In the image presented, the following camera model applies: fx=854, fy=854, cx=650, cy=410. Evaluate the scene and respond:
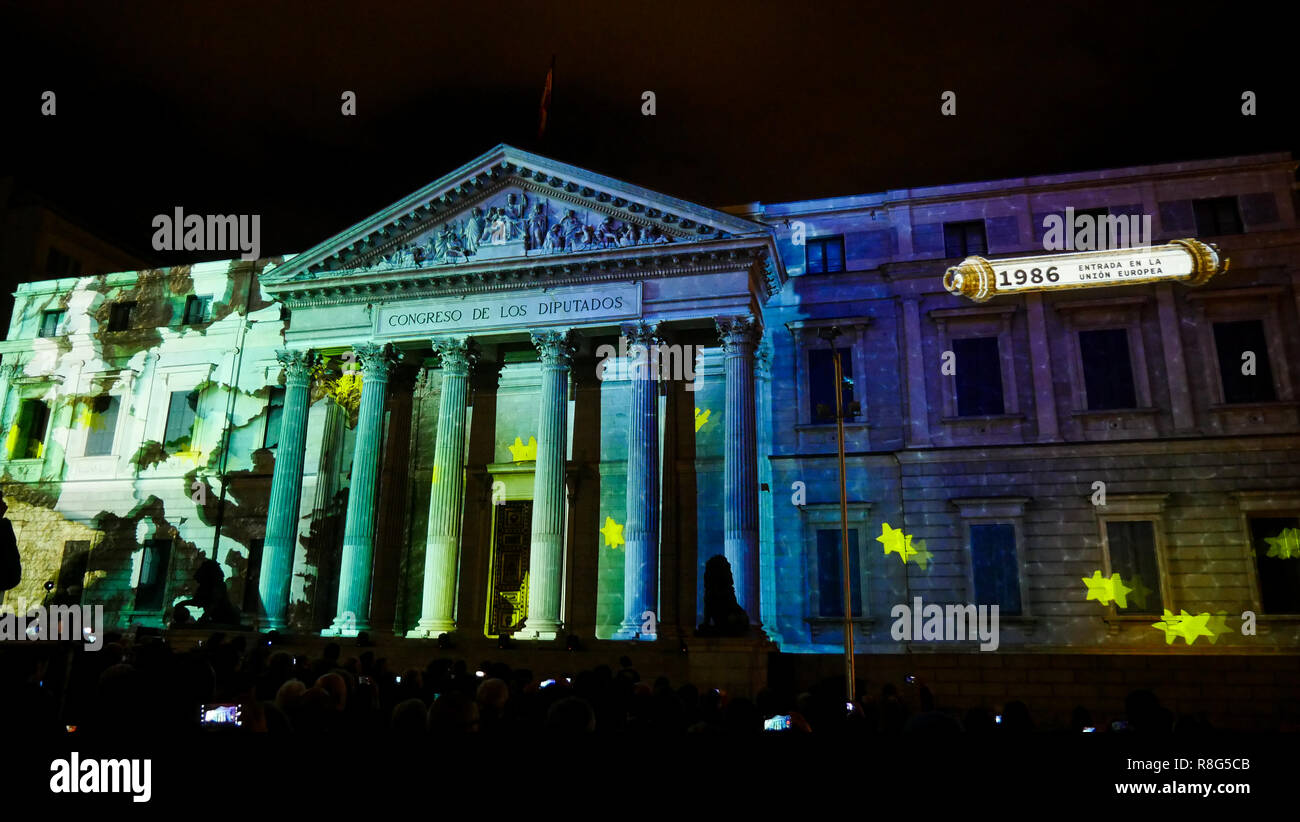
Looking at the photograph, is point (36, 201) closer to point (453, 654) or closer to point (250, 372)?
point (250, 372)

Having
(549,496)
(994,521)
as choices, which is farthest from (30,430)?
(994,521)

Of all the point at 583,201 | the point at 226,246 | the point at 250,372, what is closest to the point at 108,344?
the point at 250,372

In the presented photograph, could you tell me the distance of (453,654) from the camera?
75.4 ft

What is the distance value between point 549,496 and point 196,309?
68.4 ft

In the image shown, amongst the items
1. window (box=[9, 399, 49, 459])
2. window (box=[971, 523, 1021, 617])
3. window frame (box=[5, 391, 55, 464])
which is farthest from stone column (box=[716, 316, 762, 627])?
window (box=[9, 399, 49, 459])

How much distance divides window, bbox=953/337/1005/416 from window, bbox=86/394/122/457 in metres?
33.7

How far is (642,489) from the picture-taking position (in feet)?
82.7

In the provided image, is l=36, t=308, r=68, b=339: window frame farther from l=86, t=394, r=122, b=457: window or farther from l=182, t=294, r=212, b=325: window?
l=182, t=294, r=212, b=325: window

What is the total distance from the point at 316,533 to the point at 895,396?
20.1 m

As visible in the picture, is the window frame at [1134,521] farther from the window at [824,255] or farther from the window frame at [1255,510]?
the window at [824,255]

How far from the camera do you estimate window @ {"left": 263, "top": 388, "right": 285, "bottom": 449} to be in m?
33.7

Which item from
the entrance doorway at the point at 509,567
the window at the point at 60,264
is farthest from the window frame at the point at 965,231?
the window at the point at 60,264

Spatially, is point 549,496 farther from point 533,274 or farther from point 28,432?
point 28,432
